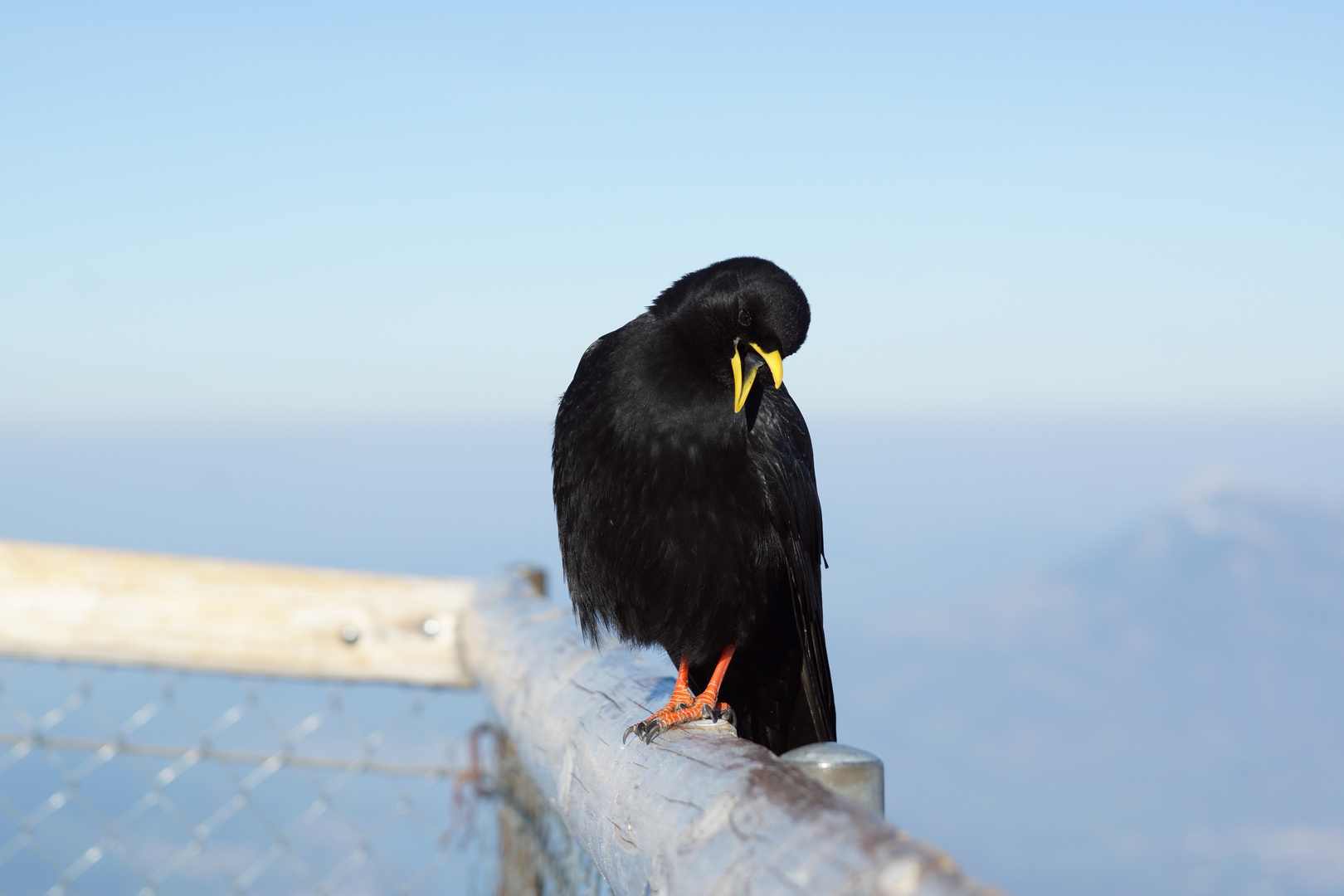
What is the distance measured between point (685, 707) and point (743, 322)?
1116 mm

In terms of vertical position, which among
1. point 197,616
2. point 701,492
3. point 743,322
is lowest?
point 197,616

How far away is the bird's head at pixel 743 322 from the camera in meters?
3.06

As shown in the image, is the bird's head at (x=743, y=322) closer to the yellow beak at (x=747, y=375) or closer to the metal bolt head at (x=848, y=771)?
the yellow beak at (x=747, y=375)

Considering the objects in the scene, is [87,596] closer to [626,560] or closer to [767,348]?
[626,560]

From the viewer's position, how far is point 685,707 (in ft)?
7.77

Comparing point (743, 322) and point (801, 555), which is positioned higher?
point (743, 322)

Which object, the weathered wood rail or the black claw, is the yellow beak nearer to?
the weathered wood rail

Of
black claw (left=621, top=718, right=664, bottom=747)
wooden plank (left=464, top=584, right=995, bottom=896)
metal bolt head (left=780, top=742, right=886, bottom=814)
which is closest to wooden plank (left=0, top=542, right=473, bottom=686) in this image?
wooden plank (left=464, top=584, right=995, bottom=896)

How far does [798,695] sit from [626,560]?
638 millimetres

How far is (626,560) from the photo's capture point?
10.1 ft

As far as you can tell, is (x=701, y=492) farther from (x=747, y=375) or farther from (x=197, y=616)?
(x=197, y=616)

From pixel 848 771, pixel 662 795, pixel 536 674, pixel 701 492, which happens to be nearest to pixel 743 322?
pixel 701 492

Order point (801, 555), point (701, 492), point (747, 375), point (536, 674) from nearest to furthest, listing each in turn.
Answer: point (536, 674), point (701, 492), point (747, 375), point (801, 555)

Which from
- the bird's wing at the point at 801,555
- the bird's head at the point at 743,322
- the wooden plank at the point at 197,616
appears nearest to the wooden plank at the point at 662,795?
the wooden plank at the point at 197,616
